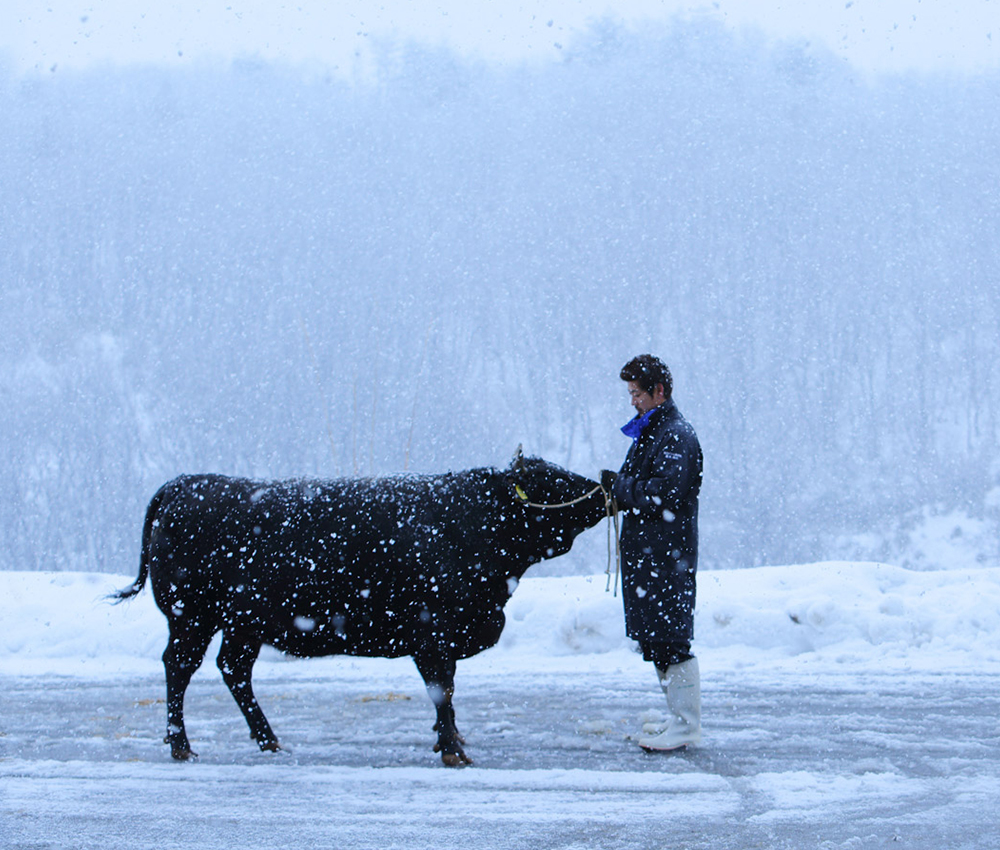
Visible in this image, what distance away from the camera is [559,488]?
170 inches

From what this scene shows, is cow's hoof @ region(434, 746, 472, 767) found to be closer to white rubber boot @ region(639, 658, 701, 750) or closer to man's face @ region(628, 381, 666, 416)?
white rubber boot @ region(639, 658, 701, 750)

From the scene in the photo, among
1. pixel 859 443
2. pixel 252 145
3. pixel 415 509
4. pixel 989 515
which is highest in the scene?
pixel 252 145

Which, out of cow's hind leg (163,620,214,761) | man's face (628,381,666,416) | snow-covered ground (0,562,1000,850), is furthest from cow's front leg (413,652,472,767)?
man's face (628,381,666,416)

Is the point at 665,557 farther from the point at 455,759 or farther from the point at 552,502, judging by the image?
the point at 455,759

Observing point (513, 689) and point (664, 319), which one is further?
point (664, 319)

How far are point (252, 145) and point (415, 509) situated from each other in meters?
81.3

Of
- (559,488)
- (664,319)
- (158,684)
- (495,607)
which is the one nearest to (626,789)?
(495,607)

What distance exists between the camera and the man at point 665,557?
13.7ft

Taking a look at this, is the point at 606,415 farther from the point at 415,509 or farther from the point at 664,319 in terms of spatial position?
the point at 415,509

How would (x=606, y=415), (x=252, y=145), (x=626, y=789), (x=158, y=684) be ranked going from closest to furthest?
(x=626, y=789) → (x=158, y=684) → (x=606, y=415) → (x=252, y=145)

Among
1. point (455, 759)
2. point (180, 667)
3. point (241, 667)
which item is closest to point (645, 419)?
point (455, 759)

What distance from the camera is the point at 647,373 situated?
4398mm

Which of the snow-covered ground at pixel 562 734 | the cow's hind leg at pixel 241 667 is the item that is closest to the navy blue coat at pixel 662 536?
the snow-covered ground at pixel 562 734

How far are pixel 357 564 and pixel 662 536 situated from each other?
1355mm
